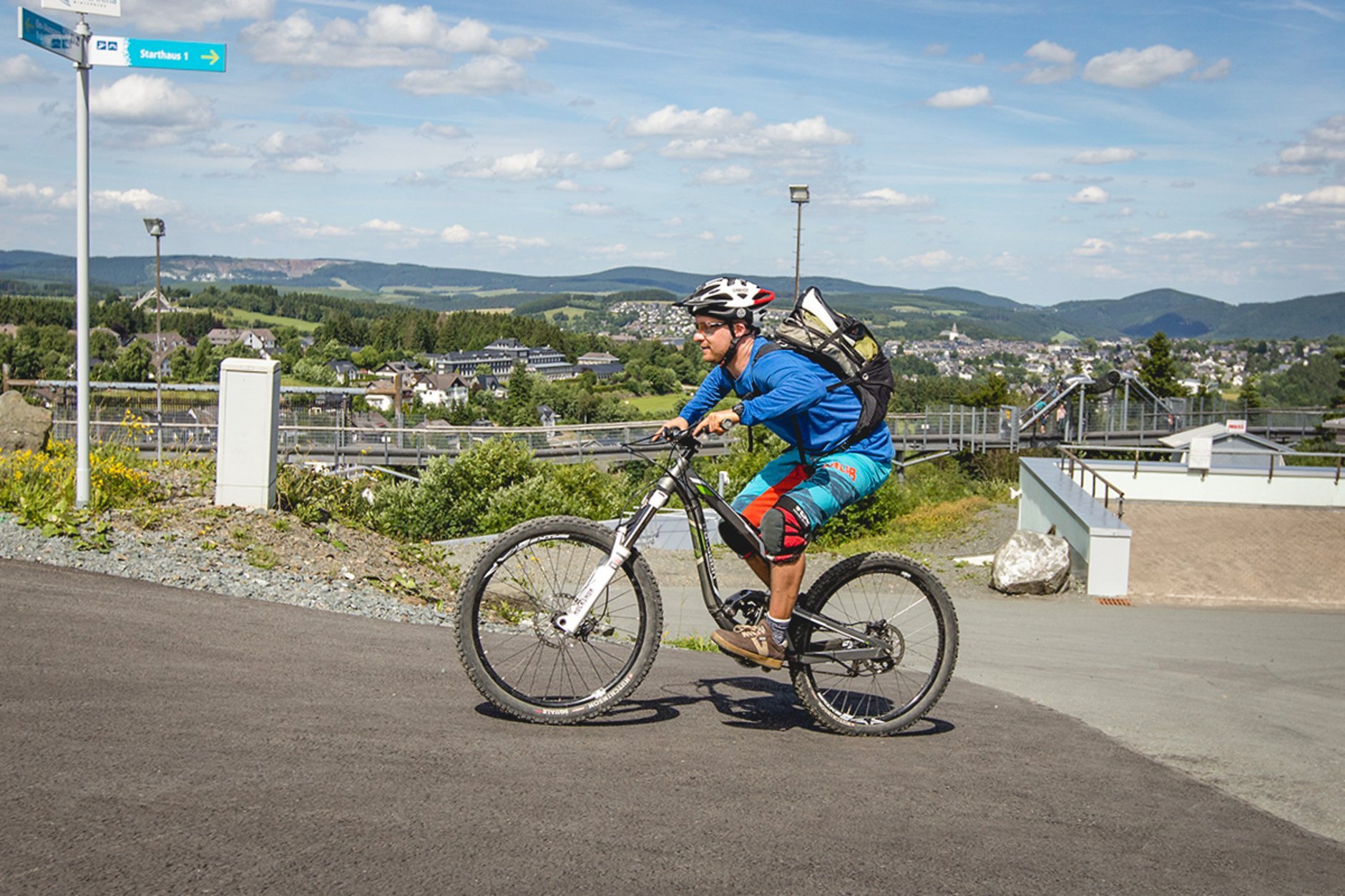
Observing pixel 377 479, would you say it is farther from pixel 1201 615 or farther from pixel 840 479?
pixel 840 479

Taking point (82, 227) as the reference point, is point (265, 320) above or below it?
above

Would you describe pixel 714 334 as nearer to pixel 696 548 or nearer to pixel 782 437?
pixel 782 437

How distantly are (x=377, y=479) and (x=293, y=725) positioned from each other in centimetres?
2202

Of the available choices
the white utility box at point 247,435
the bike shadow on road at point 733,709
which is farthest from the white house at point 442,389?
the bike shadow on road at point 733,709

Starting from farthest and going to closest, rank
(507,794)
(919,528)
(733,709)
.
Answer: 1. (919,528)
2. (733,709)
3. (507,794)

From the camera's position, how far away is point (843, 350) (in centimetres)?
484

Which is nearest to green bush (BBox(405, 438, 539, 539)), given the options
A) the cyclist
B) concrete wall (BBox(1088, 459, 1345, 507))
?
concrete wall (BBox(1088, 459, 1345, 507))

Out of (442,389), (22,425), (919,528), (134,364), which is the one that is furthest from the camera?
(442,389)

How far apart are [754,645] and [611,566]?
0.75 metres

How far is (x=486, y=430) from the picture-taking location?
4347 cm

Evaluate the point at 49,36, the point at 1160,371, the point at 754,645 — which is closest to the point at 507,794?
the point at 754,645

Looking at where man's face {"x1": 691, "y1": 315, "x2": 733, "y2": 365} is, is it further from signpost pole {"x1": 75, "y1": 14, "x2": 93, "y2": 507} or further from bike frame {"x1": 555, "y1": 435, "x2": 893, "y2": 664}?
signpost pole {"x1": 75, "y1": 14, "x2": 93, "y2": 507}

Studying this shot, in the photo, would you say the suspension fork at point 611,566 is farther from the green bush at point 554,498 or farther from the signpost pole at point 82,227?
the green bush at point 554,498

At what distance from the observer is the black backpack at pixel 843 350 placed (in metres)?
4.82
